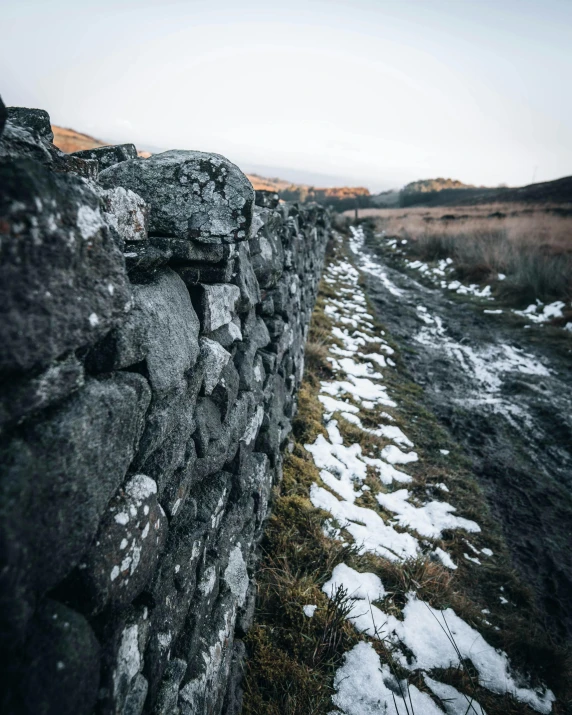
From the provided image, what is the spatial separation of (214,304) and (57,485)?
1108 millimetres

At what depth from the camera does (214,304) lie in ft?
5.62

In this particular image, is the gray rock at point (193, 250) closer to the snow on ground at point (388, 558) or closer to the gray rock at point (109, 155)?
the gray rock at point (109, 155)

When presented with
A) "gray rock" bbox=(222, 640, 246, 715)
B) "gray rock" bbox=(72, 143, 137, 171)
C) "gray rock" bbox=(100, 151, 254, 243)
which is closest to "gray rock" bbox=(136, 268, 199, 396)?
"gray rock" bbox=(100, 151, 254, 243)

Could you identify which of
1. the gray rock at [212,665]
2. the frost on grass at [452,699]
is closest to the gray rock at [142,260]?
the gray rock at [212,665]

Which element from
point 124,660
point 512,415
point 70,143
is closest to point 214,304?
point 124,660

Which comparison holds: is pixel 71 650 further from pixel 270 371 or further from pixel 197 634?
pixel 270 371

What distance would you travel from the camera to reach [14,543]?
0.63 m

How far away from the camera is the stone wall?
0.65 m

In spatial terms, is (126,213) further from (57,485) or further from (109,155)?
(57,485)

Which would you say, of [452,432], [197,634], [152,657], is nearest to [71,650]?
[152,657]

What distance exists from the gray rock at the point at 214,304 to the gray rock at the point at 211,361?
7 centimetres

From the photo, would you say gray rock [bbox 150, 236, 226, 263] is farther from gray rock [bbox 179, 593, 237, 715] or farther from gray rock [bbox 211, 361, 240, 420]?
gray rock [bbox 179, 593, 237, 715]

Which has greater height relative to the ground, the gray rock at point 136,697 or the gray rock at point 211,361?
the gray rock at point 211,361

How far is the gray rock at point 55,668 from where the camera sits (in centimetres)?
66
